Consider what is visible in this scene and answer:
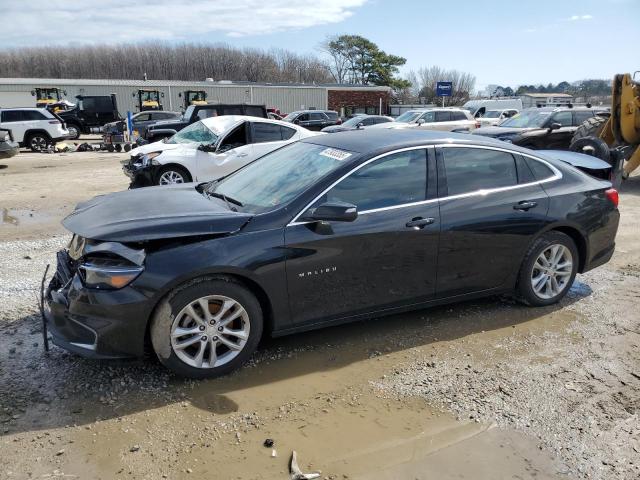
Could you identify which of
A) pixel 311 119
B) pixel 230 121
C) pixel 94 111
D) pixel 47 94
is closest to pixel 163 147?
pixel 230 121

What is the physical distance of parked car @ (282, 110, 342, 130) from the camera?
27453mm

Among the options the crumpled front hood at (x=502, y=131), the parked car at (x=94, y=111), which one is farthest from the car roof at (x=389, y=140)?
the parked car at (x=94, y=111)

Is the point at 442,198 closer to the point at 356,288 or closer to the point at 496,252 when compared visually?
the point at 496,252

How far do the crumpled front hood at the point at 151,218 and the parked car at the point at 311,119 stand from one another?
77.6ft

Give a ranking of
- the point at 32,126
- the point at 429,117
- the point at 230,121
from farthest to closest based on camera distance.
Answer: the point at 32,126, the point at 429,117, the point at 230,121

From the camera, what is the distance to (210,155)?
389 inches

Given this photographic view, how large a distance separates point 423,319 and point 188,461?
2.41 m

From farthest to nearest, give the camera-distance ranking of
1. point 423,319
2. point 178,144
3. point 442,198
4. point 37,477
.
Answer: point 178,144 < point 423,319 < point 442,198 < point 37,477

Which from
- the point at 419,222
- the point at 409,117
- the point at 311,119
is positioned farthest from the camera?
the point at 311,119

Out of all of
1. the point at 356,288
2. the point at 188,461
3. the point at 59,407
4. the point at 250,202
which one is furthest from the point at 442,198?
the point at 59,407

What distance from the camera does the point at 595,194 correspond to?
187 inches

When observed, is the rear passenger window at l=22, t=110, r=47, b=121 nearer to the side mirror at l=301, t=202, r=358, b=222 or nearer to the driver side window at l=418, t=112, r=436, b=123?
the driver side window at l=418, t=112, r=436, b=123

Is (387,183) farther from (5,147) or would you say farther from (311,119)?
(311,119)

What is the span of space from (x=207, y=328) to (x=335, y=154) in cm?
165
